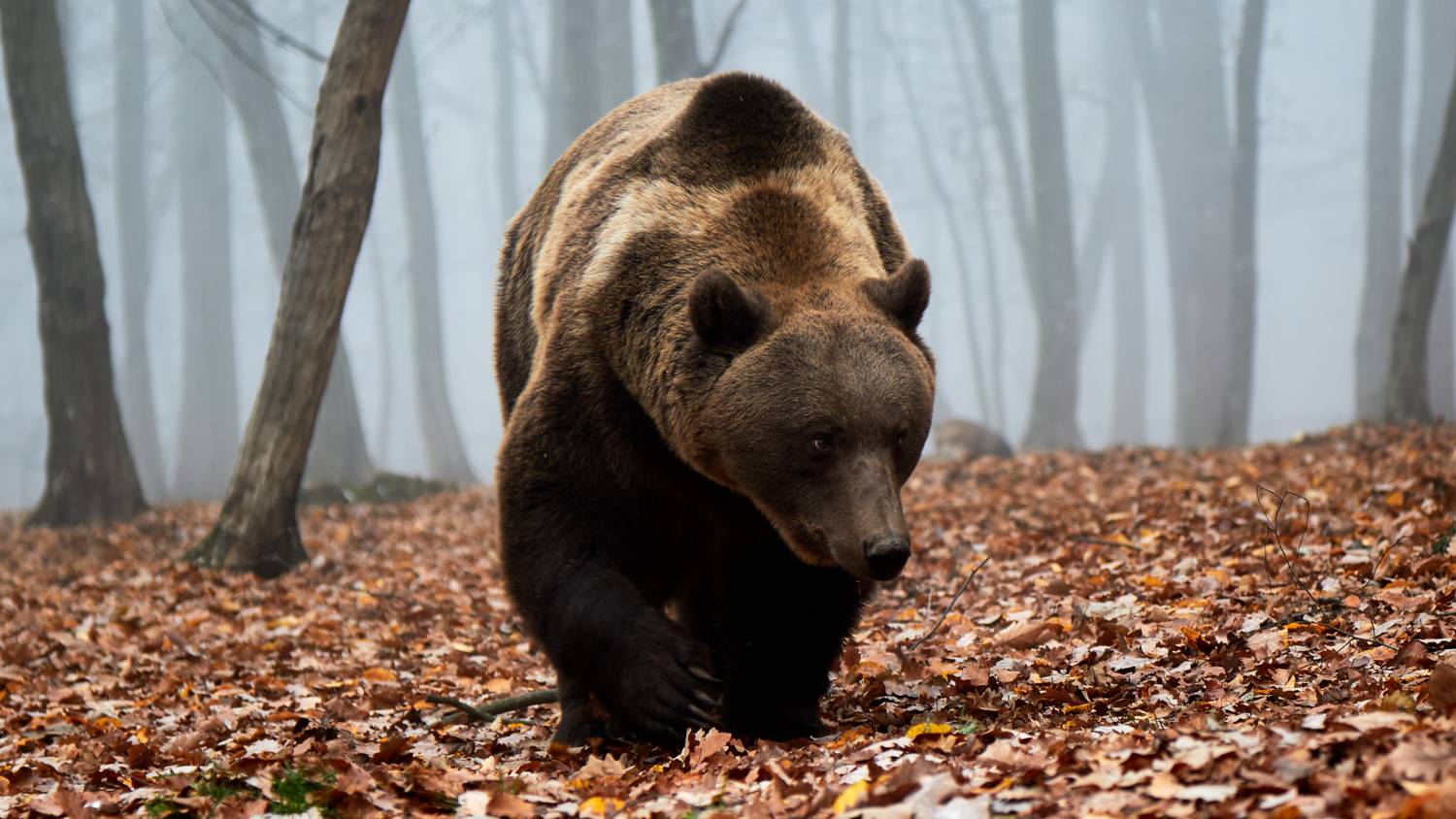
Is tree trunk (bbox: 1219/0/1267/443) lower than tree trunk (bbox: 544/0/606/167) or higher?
lower

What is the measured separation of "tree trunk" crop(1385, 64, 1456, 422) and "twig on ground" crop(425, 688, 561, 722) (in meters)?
11.4

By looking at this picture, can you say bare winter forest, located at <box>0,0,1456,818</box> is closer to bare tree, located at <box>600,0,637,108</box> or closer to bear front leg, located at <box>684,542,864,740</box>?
bare tree, located at <box>600,0,637,108</box>

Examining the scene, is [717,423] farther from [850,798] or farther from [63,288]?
[63,288]

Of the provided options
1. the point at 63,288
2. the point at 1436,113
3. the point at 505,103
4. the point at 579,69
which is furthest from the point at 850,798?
the point at 505,103

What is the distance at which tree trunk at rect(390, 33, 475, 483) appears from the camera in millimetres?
26500

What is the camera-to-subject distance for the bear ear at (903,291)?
4.59 metres

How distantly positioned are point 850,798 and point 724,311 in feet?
5.78

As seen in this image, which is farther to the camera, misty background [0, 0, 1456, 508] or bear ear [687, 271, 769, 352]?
misty background [0, 0, 1456, 508]

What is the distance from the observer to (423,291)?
98.0 ft

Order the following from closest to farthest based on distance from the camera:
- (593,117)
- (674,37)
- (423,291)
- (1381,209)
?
(674,37) < (593,117) < (1381,209) < (423,291)

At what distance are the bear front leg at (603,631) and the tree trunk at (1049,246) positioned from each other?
62.2ft

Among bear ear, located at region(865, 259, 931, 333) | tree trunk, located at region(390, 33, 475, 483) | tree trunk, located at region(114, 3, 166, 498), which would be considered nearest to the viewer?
bear ear, located at region(865, 259, 931, 333)

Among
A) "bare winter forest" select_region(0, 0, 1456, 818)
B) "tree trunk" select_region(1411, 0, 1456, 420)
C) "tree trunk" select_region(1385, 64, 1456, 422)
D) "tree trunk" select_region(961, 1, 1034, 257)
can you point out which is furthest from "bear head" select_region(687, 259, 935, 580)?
"tree trunk" select_region(961, 1, 1034, 257)

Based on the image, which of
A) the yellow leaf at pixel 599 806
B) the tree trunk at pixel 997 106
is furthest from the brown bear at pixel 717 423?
the tree trunk at pixel 997 106
